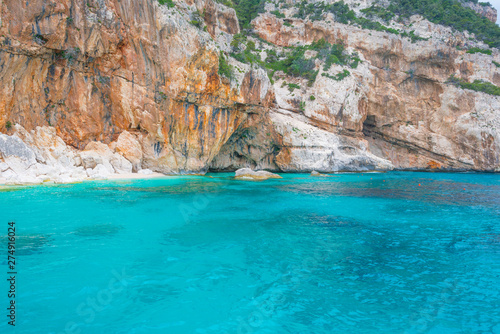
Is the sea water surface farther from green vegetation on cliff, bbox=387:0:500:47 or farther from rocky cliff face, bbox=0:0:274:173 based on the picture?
green vegetation on cliff, bbox=387:0:500:47

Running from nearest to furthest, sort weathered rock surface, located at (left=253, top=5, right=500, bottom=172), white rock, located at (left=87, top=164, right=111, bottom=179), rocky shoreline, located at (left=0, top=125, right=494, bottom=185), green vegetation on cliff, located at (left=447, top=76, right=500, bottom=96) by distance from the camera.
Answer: rocky shoreline, located at (left=0, top=125, right=494, bottom=185), white rock, located at (left=87, top=164, right=111, bottom=179), weathered rock surface, located at (left=253, top=5, right=500, bottom=172), green vegetation on cliff, located at (left=447, top=76, right=500, bottom=96)

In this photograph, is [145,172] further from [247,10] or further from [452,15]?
[452,15]

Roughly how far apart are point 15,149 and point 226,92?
1772 cm

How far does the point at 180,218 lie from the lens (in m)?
10.9

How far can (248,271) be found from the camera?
20.4ft

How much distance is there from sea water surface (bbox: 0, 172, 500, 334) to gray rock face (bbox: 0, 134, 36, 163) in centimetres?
906

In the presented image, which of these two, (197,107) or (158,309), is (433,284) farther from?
(197,107)

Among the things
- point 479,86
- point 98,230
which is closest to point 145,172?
point 98,230

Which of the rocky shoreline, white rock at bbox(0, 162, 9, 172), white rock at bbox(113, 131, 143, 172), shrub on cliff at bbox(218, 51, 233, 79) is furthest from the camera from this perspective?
shrub on cliff at bbox(218, 51, 233, 79)

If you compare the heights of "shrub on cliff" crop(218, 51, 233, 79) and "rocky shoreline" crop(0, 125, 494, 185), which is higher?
"shrub on cliff" crop(218, 51, 233, 79)

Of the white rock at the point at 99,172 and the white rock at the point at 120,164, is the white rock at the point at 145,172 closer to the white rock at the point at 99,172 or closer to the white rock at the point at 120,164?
the white rock at the point at 120,164

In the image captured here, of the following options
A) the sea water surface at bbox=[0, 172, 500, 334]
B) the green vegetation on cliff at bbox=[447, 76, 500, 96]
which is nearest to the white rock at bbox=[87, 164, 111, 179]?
the sea water surface at bbox=[0, 172, 500, 334]

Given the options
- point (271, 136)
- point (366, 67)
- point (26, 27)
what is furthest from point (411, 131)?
point (26, 27)

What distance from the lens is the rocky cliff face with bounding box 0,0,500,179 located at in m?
22.1
